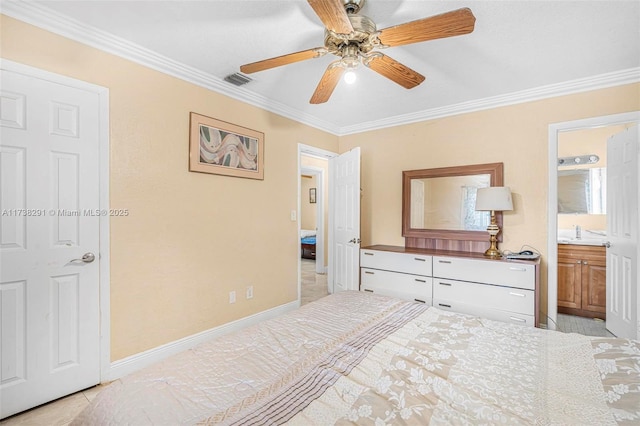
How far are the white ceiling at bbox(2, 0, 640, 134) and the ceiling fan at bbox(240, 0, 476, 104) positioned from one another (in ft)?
0.80

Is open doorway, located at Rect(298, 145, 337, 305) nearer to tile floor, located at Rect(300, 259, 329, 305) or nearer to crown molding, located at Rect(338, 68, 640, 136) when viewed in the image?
tile floor, located at Rect(300, 259, 329, 305)

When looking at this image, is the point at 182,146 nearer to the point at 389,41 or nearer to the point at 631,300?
the point at 389,41

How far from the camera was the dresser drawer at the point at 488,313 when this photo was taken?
2.57m

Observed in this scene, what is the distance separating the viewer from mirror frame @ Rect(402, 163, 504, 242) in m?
3.16

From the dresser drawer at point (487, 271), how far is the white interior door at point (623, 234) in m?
0.89

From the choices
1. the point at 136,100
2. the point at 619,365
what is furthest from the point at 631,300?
the point at 136,100

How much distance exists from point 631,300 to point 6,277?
4651 millimetres

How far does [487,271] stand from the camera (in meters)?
2.78

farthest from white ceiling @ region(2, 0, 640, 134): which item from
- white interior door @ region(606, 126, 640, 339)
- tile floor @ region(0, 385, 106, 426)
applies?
tile floor @ region(0, 385, 106, 426)

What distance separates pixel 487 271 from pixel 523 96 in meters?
1.80

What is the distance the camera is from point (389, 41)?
1633 millimetres

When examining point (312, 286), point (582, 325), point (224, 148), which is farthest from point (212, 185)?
point (582, 325)

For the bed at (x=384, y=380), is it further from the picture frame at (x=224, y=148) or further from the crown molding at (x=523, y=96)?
the crown molding at (x=523, y=96)

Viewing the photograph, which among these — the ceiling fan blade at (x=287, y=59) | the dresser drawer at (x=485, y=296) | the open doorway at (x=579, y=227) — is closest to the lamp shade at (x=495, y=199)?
the open doorway at (x=579, y=227)
